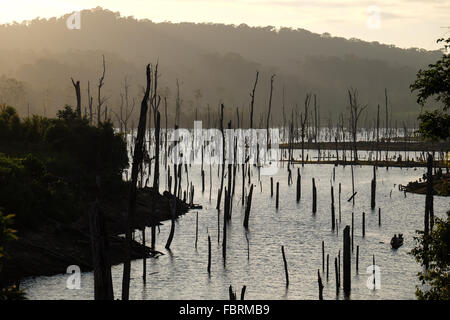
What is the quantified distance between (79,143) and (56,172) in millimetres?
6285

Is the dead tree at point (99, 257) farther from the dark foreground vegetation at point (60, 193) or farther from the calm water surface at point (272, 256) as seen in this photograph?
the calm water surface at point (272, 256)

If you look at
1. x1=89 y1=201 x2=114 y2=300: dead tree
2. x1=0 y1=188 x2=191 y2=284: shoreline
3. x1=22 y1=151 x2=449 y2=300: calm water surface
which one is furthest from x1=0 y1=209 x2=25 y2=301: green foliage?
x1=0 y1=188 x2=191 y2=284: shoreline

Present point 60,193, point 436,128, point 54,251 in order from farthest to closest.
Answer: point 60,193, point 54,251, point 436,128

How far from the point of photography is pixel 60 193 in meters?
45.9

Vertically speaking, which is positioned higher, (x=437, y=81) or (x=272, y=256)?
(x=437, y=81)

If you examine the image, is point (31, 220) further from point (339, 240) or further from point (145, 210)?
point (339, 240)

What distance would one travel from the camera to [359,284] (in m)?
37.2

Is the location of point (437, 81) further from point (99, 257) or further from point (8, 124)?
point (8, 124)

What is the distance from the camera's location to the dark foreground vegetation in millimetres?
38750

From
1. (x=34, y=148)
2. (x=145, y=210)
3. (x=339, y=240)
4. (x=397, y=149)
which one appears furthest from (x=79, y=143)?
(x=397, y=149)

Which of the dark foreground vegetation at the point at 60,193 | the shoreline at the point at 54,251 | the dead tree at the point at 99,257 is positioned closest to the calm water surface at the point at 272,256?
the shoreline at the point at 54,251

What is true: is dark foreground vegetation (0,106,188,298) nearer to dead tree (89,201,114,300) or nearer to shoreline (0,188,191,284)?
shoreline (0,188,191,284)

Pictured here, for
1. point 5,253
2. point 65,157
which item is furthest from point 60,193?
point 5,253

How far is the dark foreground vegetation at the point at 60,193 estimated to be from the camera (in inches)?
1526
